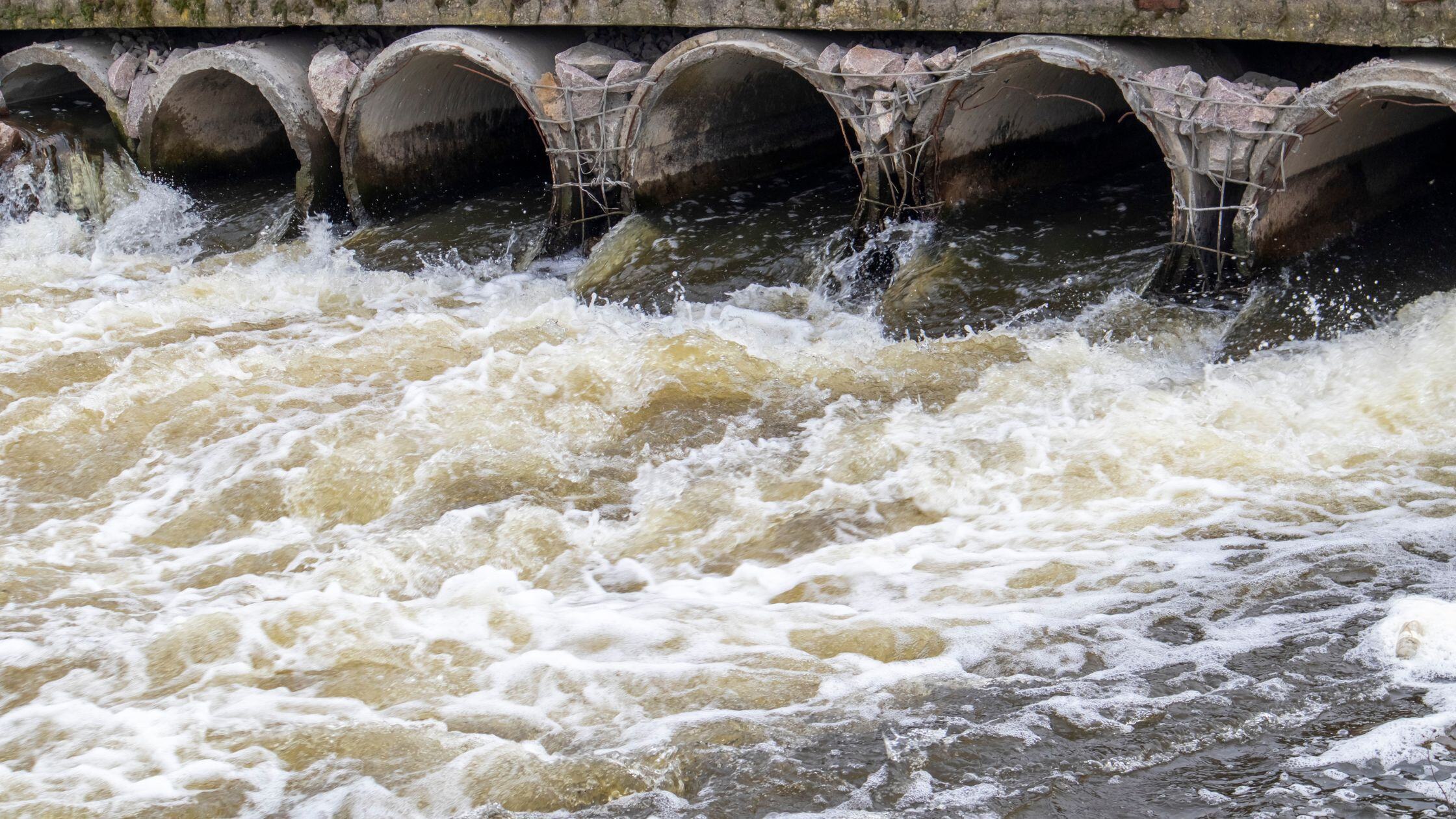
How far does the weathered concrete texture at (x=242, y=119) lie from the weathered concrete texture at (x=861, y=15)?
0.84 ft

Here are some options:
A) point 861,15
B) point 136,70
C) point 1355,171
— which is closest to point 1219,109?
point 1355,171

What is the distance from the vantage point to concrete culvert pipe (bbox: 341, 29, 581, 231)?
714 centimetres

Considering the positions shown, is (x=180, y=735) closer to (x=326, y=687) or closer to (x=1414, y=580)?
(x=326, y=687)

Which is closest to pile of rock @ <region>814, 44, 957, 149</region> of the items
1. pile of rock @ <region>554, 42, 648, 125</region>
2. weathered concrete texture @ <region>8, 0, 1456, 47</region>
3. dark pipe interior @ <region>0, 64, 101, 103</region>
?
weathered concrete texture @ <region>8, 0, 1456, 47</region>

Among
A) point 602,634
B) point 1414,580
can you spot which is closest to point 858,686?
point 602,634

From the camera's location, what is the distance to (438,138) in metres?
8.48

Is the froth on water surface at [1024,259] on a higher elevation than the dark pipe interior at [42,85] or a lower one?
lower

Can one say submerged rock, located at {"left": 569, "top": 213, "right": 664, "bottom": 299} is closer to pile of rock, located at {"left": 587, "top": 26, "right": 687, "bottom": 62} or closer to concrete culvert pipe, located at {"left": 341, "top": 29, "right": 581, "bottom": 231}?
concrete culvert pipe, located at {"left": 341, "top": 29, "right": 581, "bottom": 231}

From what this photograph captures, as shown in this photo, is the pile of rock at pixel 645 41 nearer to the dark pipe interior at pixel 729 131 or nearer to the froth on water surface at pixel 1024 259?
the dark pipe interior at pixel 729 131

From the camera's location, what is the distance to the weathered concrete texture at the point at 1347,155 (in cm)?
482

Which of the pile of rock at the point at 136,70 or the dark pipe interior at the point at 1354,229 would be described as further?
the pile of rock at the point at 136,70

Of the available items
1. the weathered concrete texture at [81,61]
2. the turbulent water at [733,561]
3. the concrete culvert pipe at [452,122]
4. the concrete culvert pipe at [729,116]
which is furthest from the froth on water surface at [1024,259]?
the weathered concrete texture at [81,61]

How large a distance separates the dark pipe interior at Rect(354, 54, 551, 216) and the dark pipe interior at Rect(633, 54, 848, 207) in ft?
4.11

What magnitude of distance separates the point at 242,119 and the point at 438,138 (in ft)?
6.16
